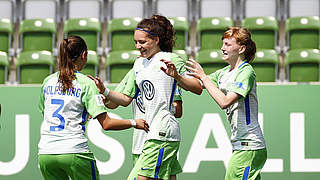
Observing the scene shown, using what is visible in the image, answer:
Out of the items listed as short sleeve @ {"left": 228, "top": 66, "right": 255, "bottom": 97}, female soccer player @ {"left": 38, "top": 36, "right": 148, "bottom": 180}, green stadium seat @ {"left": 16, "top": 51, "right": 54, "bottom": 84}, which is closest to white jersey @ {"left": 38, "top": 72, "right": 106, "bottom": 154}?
female soccer player @ {"left": 38, "top": 36, "right": 148, "bottom": 180}

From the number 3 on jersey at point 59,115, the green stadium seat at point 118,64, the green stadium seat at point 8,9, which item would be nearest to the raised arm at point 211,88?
the number 3 on jersey at point 59,115

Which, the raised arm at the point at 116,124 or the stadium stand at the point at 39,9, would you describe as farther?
the stadium stand at the point at 39,9

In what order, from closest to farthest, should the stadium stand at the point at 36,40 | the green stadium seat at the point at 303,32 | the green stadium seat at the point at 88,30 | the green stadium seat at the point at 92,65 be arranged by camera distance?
the green stadium seat at the point at 92,65, the stadium stand at the point at 36,40, the green stadium seat at the point at 303,32, the green stadium seat at the point at 88,30

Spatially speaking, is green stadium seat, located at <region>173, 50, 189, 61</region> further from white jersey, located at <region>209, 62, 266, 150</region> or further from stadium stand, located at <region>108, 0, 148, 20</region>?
white jersey, located at <region>209, 62, 266, 150</region>

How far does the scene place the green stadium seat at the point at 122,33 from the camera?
8.01 m

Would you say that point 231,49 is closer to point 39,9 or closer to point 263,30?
point 263,30

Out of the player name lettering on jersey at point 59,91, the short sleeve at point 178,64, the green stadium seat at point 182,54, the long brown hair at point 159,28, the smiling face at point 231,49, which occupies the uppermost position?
the green stadium seat at point 182,54

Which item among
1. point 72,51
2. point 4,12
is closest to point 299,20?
point 4,12

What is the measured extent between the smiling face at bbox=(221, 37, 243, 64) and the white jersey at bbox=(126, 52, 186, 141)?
363 mm

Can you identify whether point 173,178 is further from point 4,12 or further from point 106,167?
point 4,12

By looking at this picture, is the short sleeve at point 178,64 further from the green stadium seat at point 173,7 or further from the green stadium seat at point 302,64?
the green stadium seat at point 173,7

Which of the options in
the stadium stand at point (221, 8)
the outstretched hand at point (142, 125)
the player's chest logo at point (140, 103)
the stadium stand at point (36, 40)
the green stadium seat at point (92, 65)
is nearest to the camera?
the outstretched hand at point (142, 125)

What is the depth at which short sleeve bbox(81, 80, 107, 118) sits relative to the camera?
3264 mm

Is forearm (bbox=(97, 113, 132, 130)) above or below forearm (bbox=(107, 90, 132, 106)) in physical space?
below
